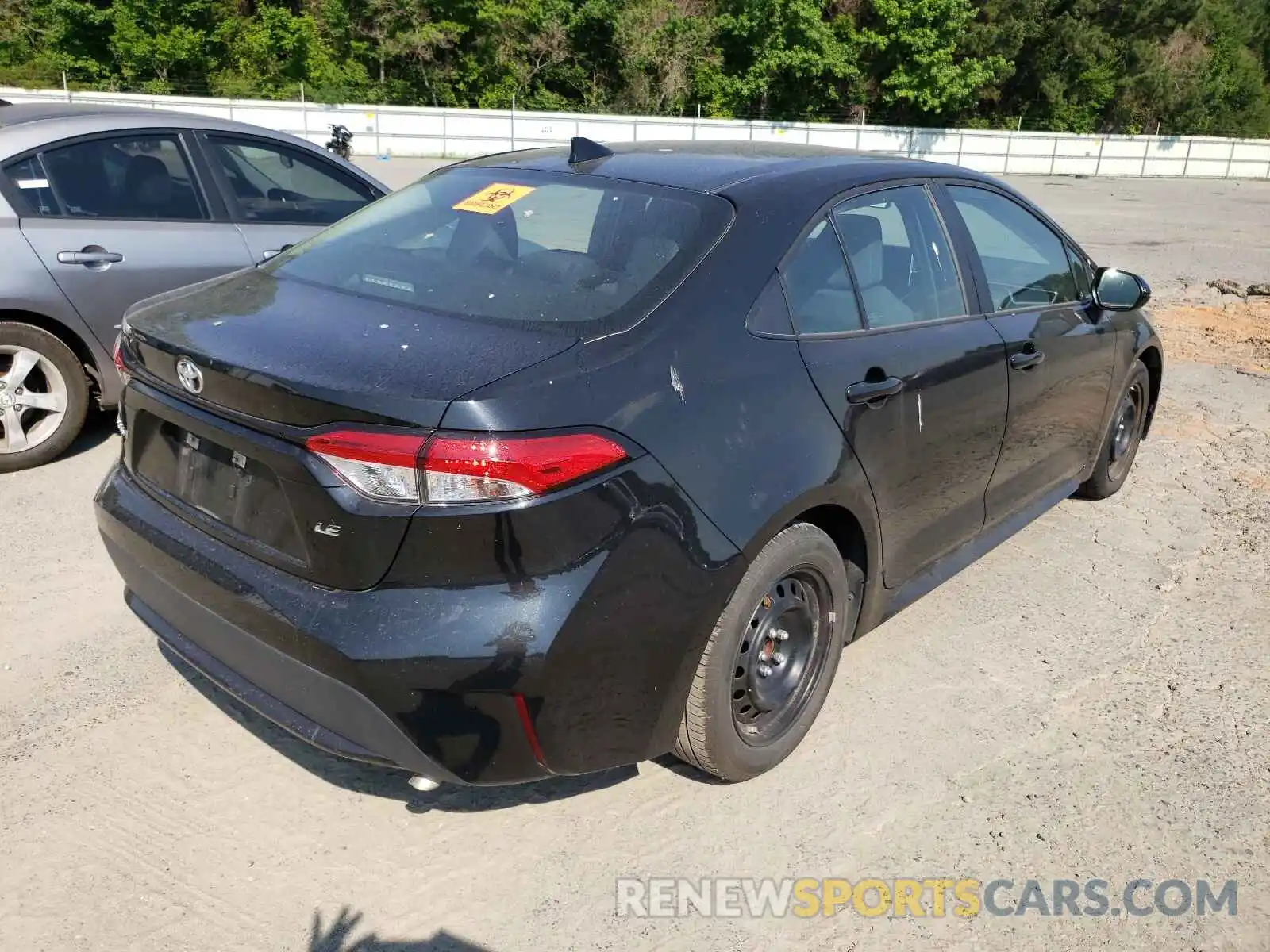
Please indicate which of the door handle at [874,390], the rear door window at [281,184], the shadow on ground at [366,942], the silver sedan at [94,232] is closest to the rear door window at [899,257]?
the door handle at [874,390]

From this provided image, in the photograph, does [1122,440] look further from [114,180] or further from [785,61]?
[785,61]

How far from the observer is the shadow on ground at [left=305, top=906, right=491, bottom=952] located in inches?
93.6

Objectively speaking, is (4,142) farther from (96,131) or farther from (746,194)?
(746,194)

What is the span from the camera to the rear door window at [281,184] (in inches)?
220

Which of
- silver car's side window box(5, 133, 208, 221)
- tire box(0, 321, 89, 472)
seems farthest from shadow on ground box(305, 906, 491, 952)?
silver car's side window box(5, 133, 208, 221)

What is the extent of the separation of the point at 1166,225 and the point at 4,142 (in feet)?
64.2

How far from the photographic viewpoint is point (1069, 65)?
174 feet

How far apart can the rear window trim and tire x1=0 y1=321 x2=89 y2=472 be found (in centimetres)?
230

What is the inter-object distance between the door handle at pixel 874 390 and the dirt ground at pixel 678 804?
3.50 ft

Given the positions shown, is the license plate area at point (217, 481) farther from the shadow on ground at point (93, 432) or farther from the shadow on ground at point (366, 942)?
the shadow on ground at point (93, 432)

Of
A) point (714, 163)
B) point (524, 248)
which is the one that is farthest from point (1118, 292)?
point (524, 248)

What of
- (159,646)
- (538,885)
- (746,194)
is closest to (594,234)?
(746,194)

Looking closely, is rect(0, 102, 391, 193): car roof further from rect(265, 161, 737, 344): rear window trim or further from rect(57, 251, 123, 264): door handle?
rect(265, 161, 737, 344): rear window trim

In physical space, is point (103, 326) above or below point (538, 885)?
above
